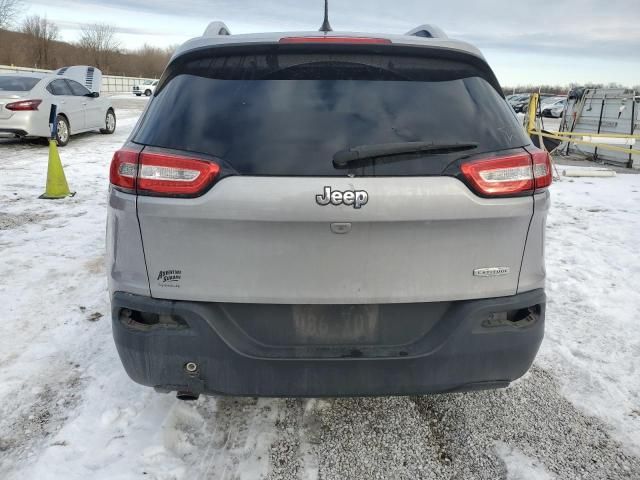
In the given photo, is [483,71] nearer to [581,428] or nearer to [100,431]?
[581,428]

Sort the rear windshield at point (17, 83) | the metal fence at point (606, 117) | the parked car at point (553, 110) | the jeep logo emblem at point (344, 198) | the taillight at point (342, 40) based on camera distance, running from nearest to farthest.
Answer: the jeep logo emblem at point (344, 198) → the taillight at point (342, 40) → the rear windshield at point (17, 83) → the metal fence at point (606, 117) → the parked car at point (553, 110)

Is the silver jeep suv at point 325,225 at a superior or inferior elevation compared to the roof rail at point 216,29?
inferior

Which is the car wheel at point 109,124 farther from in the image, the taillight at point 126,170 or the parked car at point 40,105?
the taillight at point 126,170

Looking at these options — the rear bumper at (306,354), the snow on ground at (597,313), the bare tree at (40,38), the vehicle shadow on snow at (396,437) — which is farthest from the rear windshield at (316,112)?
the bare tree at (40,38)

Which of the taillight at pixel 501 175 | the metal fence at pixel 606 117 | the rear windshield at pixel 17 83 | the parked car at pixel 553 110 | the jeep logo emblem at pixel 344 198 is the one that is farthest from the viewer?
the parked car at pixel 553 110

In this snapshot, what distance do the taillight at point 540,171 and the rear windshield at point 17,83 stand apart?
40.9ft

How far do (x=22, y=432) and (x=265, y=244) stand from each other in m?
1.73

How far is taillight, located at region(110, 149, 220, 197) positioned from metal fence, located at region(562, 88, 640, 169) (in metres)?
14.1

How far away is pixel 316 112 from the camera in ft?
6.40

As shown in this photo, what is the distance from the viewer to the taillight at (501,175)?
6.34 feet

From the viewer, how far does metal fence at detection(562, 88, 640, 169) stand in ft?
42.7

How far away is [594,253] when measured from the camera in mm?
5516

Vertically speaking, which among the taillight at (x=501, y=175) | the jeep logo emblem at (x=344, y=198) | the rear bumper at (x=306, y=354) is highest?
the taillight at (x=501, y=175)

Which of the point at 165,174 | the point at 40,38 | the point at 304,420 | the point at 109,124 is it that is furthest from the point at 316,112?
the point at 40,38
